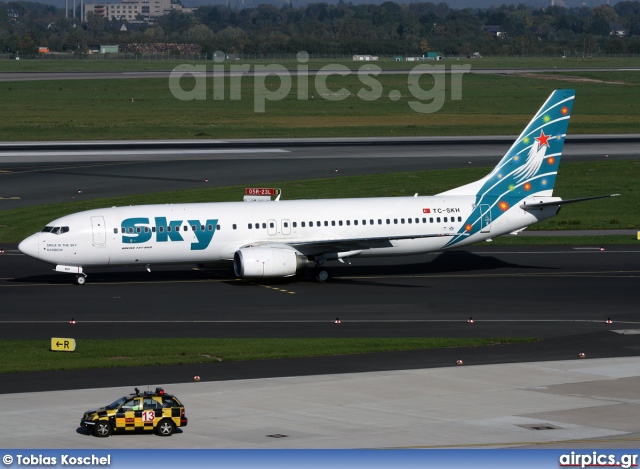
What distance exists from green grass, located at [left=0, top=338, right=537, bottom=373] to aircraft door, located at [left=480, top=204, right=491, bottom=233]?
53.0 ft

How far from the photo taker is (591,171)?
98688mm

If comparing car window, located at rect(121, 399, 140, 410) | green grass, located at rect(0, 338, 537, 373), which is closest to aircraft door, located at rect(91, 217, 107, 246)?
green grass, located at rect(0, 338, 537, 373)

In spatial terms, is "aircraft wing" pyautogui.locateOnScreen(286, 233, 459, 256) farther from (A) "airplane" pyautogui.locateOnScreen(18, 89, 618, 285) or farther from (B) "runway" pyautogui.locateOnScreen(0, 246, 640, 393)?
(B) "runway" pyautogui.locateOnScreen(0, 246, 640, 393)

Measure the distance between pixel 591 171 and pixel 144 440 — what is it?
243 feet

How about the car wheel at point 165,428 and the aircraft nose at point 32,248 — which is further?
the aircraft nose at point 32,248

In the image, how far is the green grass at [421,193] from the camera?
7838 centimetres

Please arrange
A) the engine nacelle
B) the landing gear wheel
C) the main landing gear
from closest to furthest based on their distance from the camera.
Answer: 1. the engine nacelle
2. the main landing gear
3. the landing gear wheel

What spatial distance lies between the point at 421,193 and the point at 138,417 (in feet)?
191

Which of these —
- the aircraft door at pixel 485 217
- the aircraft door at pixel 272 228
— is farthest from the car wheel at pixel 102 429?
the aircraft door at pixel 485 217

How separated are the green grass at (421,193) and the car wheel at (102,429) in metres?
43.3

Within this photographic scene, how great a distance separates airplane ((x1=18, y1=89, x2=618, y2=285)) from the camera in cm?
5784

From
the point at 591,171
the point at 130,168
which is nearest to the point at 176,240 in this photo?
the point at 130,168

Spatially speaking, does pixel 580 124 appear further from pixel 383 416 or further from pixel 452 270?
pixel 383 416

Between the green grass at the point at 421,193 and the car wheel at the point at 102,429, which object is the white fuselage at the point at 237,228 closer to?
the green grass at the point at 421,193
